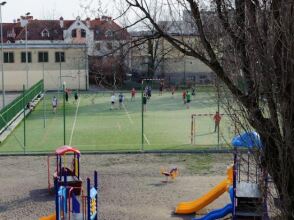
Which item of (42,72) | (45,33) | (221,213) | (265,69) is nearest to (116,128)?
(221,213)

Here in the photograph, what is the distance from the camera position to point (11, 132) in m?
27.9

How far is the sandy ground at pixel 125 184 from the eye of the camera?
14922 mm

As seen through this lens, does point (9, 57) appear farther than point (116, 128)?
Yes

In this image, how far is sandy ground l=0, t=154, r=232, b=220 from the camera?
49.0ft

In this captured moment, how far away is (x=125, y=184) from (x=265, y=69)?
11812 mm

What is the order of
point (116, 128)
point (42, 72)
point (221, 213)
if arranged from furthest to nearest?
point (42, 72)
point (116, 128)
point (221, 213)

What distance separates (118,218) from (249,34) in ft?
29.1

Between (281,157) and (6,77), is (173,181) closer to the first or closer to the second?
(281,157)

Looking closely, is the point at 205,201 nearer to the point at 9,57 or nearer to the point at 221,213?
the point at 221,213

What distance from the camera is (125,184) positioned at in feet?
57.8

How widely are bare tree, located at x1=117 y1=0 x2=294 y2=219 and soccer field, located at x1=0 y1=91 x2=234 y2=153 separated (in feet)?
32.4

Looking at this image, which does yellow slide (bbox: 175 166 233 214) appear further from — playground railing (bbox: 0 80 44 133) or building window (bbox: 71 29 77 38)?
building window (bbox: 71 29 77 38)

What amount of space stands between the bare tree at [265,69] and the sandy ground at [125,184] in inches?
302

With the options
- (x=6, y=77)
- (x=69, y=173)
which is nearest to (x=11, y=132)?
(x=69, y=173)
